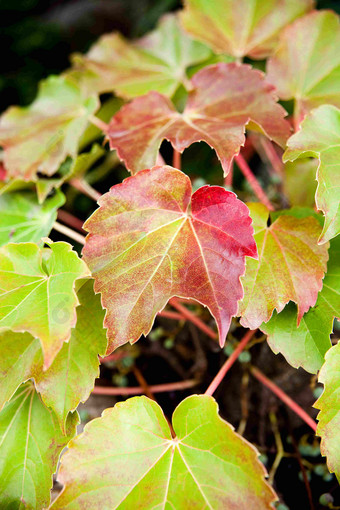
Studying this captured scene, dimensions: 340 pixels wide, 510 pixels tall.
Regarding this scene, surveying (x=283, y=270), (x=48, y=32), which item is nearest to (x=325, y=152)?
(x=283, y=270)

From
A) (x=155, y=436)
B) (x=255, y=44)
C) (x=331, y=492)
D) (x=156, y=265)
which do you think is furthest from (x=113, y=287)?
(x=255, y=44)

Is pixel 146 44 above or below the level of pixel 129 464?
above

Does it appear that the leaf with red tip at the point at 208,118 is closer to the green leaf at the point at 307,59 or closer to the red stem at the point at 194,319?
the green leaf at the point at 307,59

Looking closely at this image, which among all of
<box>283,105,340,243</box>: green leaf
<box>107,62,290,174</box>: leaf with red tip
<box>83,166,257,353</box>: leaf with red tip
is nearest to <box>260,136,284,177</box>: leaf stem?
<box>107,62,290,174</box>: leaf with red tip

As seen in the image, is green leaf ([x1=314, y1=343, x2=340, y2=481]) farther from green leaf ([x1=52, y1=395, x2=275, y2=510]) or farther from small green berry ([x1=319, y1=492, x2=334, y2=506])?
small green berry ([x1=319, y1=492, x2=334, y2=506])

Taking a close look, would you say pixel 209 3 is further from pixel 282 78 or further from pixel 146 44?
pixel 282 78

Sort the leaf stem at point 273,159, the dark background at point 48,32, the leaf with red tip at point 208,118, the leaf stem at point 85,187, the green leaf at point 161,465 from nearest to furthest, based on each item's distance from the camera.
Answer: the green leaf at point 161,465 → the leaf with red tip at point 208,118 → the leaf stem at point 85,187 → the leaf stem at point 273,159 → the dark background at point 48,32

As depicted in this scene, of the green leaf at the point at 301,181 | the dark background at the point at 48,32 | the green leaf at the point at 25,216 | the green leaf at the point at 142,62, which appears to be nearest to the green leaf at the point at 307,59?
the green leaf at the point at 301,181
